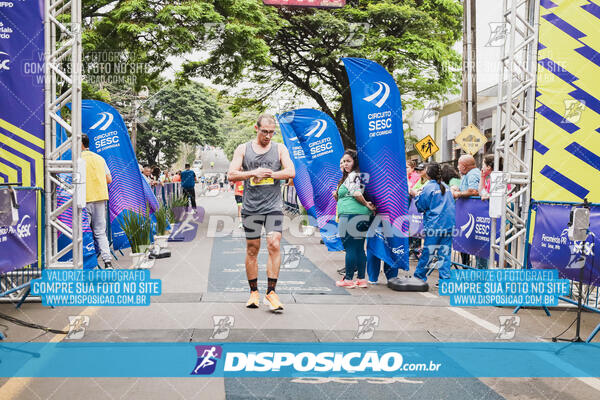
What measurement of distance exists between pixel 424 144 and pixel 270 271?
14.0 m

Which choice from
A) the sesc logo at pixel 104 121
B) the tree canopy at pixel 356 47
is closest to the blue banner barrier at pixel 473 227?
the sesc logo at pixel 104 121

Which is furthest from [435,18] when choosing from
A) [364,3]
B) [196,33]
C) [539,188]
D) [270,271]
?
[270,271]

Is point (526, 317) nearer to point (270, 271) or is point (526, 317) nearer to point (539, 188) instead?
point (539, 188)

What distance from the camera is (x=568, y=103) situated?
712 centimetres

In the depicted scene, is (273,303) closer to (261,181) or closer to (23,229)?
(261,181)

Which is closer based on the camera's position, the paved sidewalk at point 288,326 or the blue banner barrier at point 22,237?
the paved sidewalk at point 288,326

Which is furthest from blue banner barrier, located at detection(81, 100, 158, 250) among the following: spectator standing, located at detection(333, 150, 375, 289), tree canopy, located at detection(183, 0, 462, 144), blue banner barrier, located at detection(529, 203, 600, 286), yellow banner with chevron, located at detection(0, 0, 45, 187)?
tree canopy, located at detection(183, 0, 462, 144)

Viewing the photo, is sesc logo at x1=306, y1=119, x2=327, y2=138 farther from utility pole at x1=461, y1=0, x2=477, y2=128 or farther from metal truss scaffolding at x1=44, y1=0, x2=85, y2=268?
metal truss scaffolding at x1=44, y1=0, x2=85, y2=268

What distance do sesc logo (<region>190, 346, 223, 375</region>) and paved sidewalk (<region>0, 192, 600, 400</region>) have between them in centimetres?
15

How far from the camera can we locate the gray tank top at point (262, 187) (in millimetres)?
6465

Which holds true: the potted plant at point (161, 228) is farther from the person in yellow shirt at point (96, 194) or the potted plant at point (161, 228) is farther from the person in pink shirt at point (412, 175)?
the person in pink shirt at point (412, 175)

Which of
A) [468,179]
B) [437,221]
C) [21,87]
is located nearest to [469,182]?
[468,179]

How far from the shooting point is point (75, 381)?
4.13m

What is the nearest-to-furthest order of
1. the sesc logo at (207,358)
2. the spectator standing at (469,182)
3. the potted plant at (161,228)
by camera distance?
the sesc logo at (207,358)
the spectator standing at (469,182)
the potted plant at (161,228)
